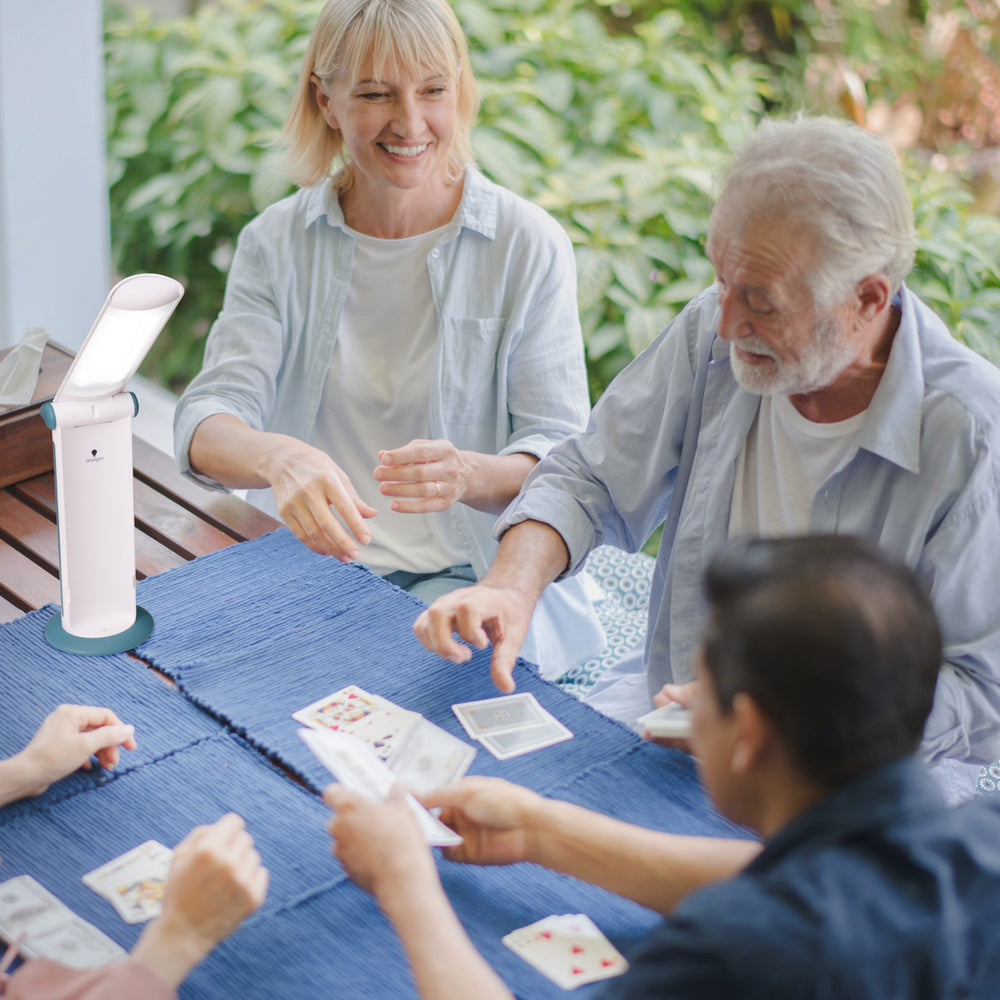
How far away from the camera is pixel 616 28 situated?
604 cm

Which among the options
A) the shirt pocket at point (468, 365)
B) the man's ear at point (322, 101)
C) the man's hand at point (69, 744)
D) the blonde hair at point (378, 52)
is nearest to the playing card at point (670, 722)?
the man's hand at point (69, 744)

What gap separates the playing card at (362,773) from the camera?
143 cm

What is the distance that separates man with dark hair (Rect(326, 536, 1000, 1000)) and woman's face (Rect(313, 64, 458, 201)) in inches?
59.7

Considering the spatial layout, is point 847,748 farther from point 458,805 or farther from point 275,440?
point 275,440

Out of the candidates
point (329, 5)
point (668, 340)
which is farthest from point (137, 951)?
point (329, 5)

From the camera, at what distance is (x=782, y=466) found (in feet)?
6.53

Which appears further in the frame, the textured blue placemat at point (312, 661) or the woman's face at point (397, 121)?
the woman's face at point (397, 121)

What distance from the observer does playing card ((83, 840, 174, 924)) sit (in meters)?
1.37

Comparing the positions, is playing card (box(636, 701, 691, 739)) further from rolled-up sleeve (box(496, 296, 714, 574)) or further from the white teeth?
the white teeth

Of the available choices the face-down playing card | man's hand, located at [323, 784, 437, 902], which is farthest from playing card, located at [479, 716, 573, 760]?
man's hand, located at [323, 784, 437, 902]

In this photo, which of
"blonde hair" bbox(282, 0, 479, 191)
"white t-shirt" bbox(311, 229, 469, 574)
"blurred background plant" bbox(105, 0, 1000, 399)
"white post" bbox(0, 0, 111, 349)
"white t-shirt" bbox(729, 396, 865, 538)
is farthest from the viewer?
"blurred background plant" bbox(105, 0, 1000, 399)

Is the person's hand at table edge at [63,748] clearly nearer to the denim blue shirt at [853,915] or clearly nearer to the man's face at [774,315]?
the denim blue shirt at [853,915]

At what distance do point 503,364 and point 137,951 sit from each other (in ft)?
5.03

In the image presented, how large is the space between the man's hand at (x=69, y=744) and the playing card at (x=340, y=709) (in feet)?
0.76
